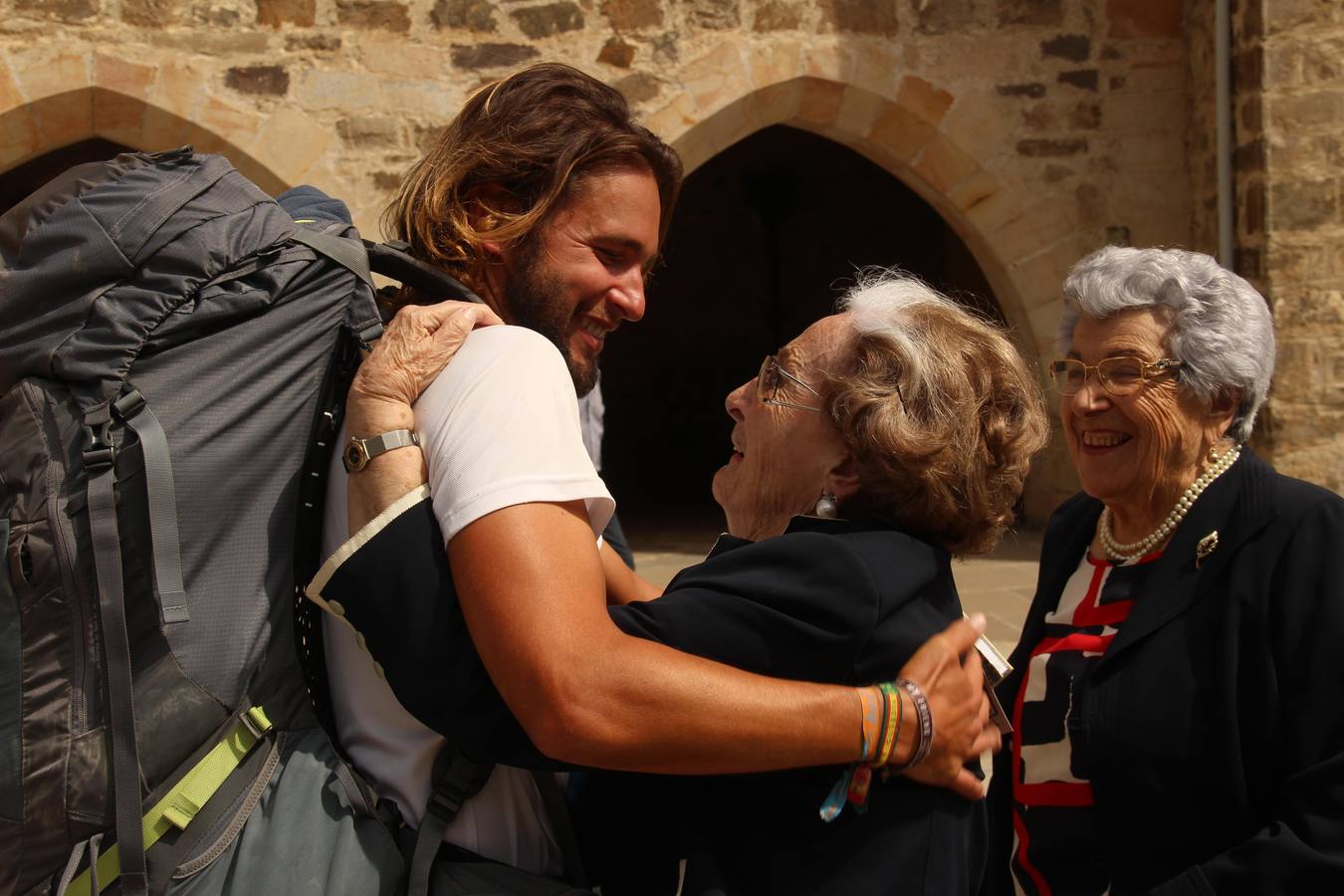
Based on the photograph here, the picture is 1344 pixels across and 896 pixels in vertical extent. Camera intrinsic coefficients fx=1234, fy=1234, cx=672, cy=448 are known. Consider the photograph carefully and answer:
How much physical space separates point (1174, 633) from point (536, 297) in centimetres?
101

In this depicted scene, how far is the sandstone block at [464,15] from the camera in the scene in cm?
596

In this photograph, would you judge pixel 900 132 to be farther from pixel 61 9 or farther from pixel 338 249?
pixel 338 249

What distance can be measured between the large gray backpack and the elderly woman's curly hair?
23.4 inches

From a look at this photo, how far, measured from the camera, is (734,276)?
1134 centimetres

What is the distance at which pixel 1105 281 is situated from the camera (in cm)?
205

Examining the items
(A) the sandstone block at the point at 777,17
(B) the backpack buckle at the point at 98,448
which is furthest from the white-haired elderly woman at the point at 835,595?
(A) the sandstone block at the point at 777,17

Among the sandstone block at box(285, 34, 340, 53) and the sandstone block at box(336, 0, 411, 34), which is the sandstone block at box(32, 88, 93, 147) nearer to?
the sandstone block at box(285, 34, 340, 53)

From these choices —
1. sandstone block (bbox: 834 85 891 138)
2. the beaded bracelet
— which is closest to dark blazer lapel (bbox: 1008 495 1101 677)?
the beaded bracelet

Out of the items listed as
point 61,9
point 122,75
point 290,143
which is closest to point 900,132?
point 290,143

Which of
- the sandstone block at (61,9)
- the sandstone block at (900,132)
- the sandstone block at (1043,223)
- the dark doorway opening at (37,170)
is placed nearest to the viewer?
the sandstone block at (61,9)

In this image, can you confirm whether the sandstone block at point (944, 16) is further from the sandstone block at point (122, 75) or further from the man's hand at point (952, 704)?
the man's hand at point (952, 704)

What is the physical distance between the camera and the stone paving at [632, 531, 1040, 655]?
5.00m

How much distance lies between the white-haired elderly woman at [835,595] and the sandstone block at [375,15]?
499 centimetres

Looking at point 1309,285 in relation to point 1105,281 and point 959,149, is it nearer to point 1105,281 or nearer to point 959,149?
point 959,149
